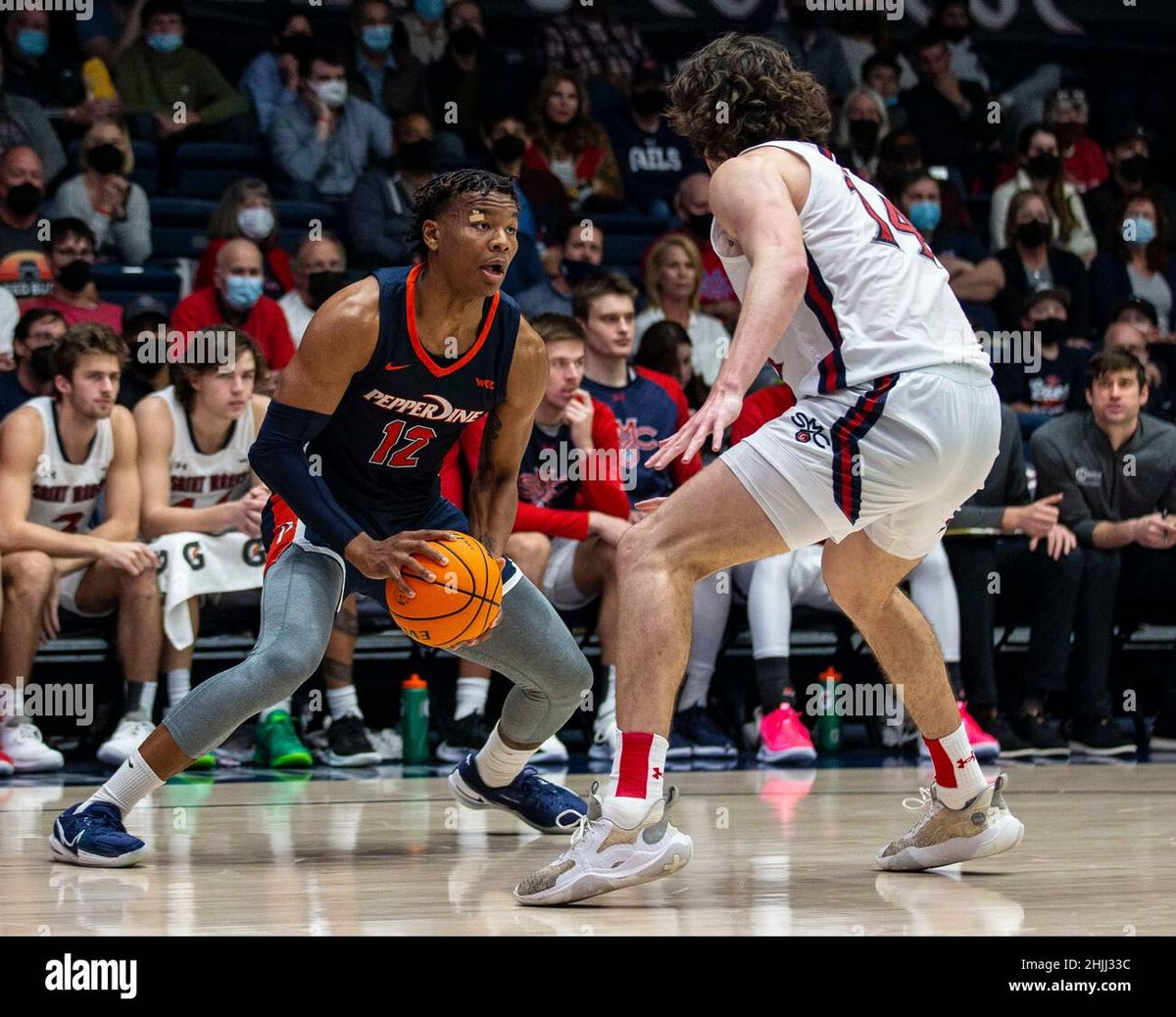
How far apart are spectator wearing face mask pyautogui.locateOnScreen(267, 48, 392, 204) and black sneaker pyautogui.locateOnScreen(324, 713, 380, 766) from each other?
372 cm

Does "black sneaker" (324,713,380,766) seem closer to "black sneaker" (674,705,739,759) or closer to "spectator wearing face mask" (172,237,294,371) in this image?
"black sneaker" (674,705,739,759)

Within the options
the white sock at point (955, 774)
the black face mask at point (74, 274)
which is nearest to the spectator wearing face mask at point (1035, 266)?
the black face mask at point (74, 274)

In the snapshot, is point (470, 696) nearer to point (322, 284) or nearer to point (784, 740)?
point (784, 740)

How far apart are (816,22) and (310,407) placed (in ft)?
26.0

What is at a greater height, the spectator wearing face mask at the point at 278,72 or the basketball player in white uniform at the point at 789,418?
the spectator wearing face mask at the point at 278,72

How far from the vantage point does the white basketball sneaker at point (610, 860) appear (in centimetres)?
307

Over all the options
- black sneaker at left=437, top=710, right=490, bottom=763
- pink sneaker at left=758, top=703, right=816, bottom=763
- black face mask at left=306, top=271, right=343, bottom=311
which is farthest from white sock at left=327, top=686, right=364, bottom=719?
black face mask at left=306, top=271, right=343, bottom=311

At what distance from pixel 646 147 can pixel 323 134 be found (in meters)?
1.96

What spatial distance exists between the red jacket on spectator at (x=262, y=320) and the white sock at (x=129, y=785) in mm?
3412

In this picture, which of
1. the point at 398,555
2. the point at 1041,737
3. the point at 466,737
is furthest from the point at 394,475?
the point at 1041,737

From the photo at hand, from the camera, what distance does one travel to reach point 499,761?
4.16 metres

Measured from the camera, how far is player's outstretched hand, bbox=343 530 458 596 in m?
3.62

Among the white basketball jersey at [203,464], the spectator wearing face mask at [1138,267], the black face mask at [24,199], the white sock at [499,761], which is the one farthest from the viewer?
the spectator wearing face mask at [1138,267]

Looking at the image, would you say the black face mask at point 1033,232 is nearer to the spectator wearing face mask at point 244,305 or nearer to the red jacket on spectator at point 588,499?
the red jacket on spectator at point 588,499
